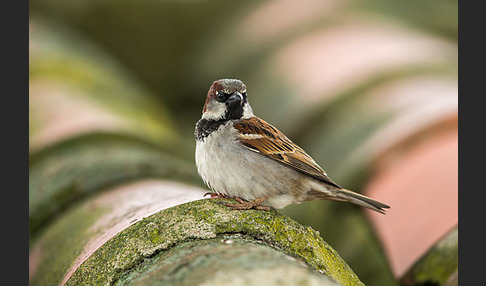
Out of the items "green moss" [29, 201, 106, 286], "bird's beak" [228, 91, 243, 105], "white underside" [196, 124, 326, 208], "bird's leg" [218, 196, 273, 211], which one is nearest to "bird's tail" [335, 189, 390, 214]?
"white underside" [196, 124, 326, 208]

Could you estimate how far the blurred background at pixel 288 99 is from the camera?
5.16 m

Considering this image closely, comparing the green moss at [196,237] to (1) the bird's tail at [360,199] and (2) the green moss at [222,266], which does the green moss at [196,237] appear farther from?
(1) the bird's tail at [360,199]

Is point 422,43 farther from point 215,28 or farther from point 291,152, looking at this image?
point 291,152

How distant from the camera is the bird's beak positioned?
12.3ft

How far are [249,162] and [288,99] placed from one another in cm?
421

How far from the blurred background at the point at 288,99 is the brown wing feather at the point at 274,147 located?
4.73ft

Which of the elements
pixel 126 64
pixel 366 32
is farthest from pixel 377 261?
pixel 126 64

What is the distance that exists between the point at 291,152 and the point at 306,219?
2.40 meters

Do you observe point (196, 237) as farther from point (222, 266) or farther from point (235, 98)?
point (235, 98)

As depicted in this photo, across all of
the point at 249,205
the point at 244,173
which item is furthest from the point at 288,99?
the point at 249,205

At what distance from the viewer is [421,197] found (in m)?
→ 5.23

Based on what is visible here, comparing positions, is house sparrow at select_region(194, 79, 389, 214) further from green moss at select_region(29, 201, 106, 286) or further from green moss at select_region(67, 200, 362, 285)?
green moss at select_region(29, 201, 106, 286)

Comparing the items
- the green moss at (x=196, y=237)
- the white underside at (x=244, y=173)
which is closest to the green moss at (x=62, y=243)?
the green moss at (x=196, y=237)

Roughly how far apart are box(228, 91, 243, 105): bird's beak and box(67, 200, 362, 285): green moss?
0.77m
